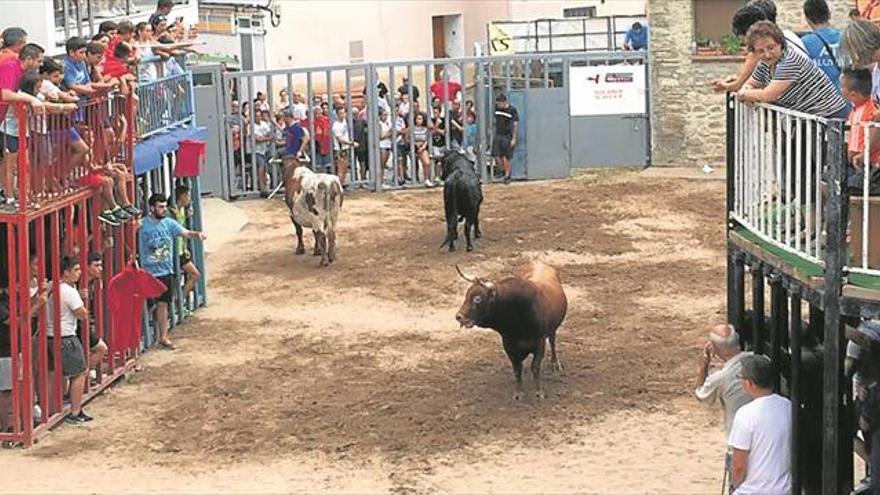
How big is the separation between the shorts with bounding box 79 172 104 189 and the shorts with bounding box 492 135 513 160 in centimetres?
1343

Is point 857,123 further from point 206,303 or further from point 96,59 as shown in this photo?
point 206,303

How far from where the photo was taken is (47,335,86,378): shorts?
44.1ft

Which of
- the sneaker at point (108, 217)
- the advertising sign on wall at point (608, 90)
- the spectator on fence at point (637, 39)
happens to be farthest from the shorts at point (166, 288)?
the spectator on fence at point (637, 39)

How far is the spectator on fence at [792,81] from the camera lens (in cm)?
987

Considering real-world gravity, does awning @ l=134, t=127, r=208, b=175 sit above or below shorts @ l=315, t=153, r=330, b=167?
above

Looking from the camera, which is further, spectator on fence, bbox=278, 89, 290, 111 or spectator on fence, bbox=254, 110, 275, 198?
spectator on fence, bbox=278, 89, 290, 111

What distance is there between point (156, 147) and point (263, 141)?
10.4m

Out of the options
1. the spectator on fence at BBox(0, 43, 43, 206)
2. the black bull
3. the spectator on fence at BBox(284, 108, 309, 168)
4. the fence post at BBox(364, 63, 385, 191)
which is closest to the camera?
the spectator on fence at BBox(0, 43, 43, 206)

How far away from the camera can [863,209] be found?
28.9 feet

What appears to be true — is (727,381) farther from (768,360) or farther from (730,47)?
(730,47)

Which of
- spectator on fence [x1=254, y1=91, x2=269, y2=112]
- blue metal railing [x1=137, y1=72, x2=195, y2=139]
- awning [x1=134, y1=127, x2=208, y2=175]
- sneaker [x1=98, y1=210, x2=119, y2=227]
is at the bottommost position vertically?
sneaker [x1=98, y1=210, x2=119, y2=227]

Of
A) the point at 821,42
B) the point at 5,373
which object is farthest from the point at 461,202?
the point at 821,42

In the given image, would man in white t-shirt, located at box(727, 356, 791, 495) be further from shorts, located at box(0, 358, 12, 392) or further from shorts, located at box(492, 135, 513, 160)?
shorts, located at box(492, 135, 513, 160)

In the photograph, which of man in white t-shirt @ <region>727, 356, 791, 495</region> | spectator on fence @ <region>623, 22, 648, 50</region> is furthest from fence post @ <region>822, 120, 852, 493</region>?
spectator on fence @ <region>623, 22, 648, 50</region>
